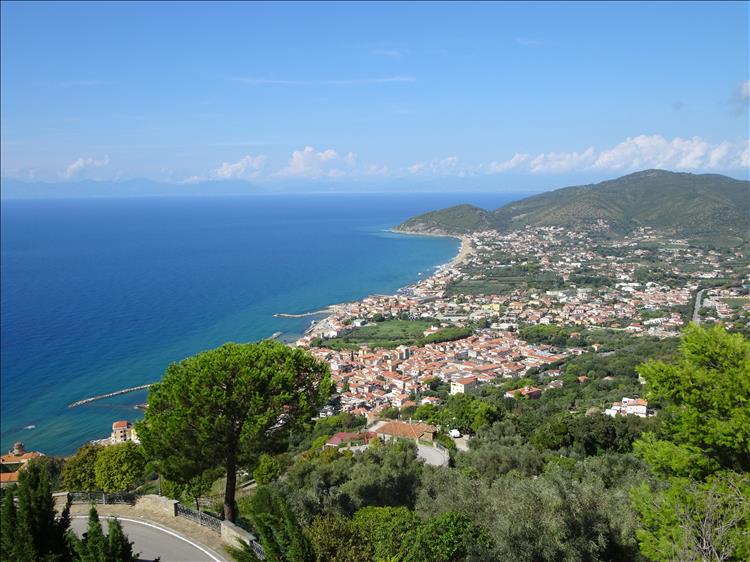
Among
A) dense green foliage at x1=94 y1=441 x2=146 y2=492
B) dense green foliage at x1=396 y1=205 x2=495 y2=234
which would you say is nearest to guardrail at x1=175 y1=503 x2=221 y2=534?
dense green foliage at x1=94 y1=441 x2=146 y2=492

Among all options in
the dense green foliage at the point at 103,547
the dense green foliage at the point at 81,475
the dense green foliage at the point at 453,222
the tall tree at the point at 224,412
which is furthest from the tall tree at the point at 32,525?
the dense green foliage at the point at 453,222

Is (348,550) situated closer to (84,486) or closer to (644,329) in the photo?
(84,486)

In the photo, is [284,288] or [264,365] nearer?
[264,365]

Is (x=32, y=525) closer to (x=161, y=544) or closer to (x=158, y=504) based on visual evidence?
(x=161, y=544)

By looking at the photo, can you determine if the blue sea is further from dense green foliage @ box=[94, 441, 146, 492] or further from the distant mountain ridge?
dense green foliage @ box=[94, 441, 146, 492]

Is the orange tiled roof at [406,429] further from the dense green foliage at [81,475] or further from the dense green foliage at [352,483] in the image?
the dense green foliage at [81,475]

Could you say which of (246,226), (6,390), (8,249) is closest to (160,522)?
(6,390)
